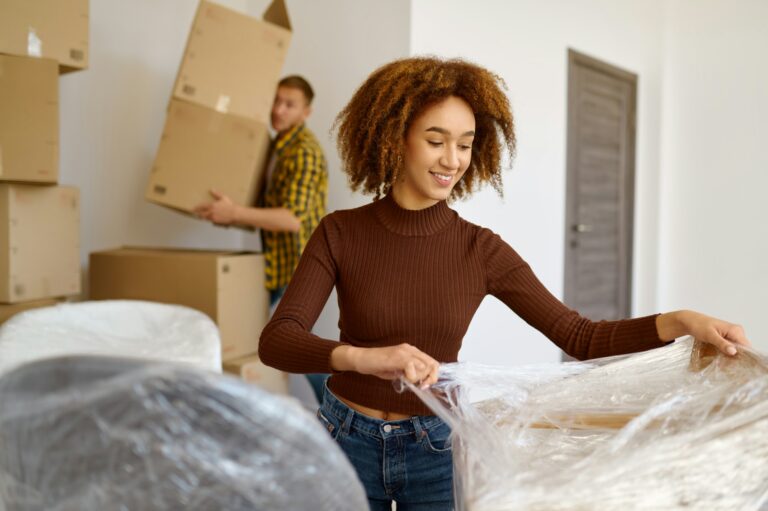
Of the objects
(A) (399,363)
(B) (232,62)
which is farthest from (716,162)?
(A) (399,363)

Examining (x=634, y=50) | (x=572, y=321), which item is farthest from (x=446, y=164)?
(x=634, y=50)

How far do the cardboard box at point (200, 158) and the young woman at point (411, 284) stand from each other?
4.41 feet

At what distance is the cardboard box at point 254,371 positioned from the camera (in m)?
2.54

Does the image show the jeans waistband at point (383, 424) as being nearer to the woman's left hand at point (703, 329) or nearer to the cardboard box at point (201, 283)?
the woman's left hand at point (703, 329)

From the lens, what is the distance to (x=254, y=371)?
103 inches

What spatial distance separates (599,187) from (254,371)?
259 cm

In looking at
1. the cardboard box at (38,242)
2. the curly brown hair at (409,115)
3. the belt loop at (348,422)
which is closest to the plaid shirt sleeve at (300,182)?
the cardboard box at (38,242)

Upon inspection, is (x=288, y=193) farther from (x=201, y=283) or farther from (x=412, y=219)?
(x=412, y=219)

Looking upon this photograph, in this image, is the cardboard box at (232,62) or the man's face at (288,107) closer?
the cardboard box at (232,62)

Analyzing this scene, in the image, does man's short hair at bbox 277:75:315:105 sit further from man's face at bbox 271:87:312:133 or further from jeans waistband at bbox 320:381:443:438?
jeans waistband at bbox 320:381:443:438

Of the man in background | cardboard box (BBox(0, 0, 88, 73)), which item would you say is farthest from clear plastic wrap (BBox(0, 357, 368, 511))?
the man in background

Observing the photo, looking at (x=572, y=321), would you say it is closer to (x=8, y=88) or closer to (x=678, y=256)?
(x=8, y=88)

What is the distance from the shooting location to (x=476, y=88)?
1.21 metres

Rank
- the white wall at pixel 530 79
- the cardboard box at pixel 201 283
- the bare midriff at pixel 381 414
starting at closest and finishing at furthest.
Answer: the bare midriff at pixel 381 414 → the cardboard box at pixel 201 283 → the white wall at pixel 530 79
